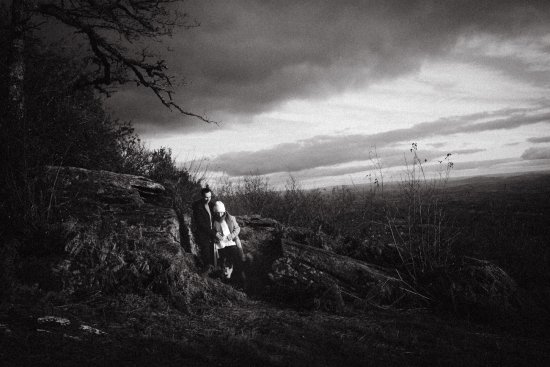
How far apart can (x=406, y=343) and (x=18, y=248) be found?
563cm

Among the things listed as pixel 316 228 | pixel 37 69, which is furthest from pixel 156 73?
pixel 316 228

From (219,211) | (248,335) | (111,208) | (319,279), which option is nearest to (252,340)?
(248,335)

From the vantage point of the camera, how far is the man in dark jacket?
6.61 metres

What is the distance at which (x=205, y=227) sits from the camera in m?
6.79

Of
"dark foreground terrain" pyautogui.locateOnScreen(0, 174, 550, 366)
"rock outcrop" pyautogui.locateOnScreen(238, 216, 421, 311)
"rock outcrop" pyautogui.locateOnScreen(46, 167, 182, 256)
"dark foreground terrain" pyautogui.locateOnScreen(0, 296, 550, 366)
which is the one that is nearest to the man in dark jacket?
"rock outcrop" pyautogui.locateOnScreen(46, 167, 182, 256)

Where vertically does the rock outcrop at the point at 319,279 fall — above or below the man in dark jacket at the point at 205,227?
below

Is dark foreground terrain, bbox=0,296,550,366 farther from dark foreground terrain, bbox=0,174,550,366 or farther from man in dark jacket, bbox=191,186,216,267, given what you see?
man in dark jacket, bbox=191,186,216,267

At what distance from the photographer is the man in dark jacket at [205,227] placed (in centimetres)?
661

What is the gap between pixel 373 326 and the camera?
470cm

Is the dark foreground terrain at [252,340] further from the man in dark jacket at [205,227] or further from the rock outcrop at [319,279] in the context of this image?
the man in dark jacket at [205,227]

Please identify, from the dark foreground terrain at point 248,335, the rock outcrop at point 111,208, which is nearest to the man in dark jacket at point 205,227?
the rock outcrop at point 111,208

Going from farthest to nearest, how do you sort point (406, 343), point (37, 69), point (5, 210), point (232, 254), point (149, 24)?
point (149, 24), point (37, 69), point (232, 254), point (5, 210), point (406, 343)

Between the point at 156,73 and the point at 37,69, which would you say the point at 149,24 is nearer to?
the point at 156,73

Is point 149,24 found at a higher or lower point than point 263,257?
higher
